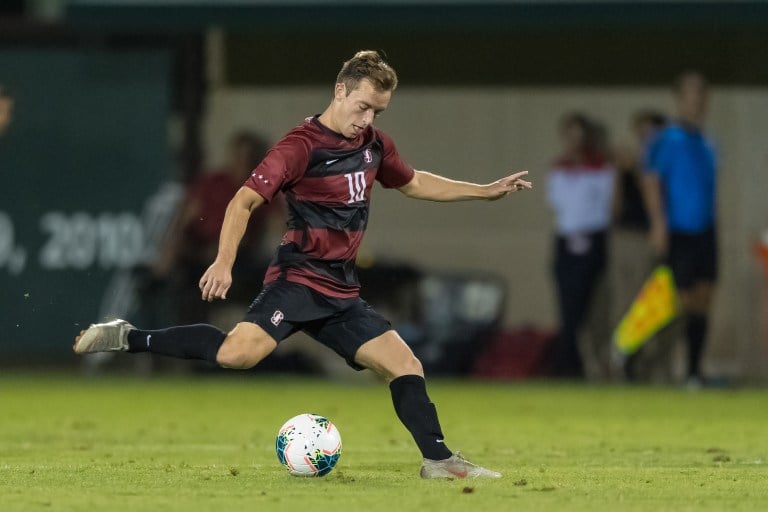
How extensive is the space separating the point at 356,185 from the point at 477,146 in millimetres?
9789

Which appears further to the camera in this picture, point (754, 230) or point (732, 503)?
point (754, 230)

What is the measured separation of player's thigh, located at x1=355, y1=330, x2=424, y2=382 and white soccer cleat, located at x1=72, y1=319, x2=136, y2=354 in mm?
1142

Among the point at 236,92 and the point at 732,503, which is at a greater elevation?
the point at 236,92

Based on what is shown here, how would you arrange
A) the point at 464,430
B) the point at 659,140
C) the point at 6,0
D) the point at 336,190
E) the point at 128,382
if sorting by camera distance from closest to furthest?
the point at 336,190
the point at 464,430
the point at 659,140
the point at 128,382
the point at 6,0

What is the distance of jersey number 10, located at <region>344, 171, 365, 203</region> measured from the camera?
8.67 meters

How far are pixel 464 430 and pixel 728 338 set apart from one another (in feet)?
20.9

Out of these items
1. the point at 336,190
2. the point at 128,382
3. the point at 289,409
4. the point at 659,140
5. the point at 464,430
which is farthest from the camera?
the point at 128,382

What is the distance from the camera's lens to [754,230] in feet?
58.2

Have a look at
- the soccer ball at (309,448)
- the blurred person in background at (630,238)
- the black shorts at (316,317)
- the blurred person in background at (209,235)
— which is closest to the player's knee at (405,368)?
the black shorts at (316,317)

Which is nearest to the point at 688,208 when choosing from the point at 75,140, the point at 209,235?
the point at 209,235

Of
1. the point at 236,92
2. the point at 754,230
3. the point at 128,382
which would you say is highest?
the point at 236,92

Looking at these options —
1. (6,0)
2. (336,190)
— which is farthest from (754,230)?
(336,190)

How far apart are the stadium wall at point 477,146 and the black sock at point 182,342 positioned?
9.48 metres

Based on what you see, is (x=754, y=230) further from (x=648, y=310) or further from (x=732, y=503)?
(x=732, y=503)
